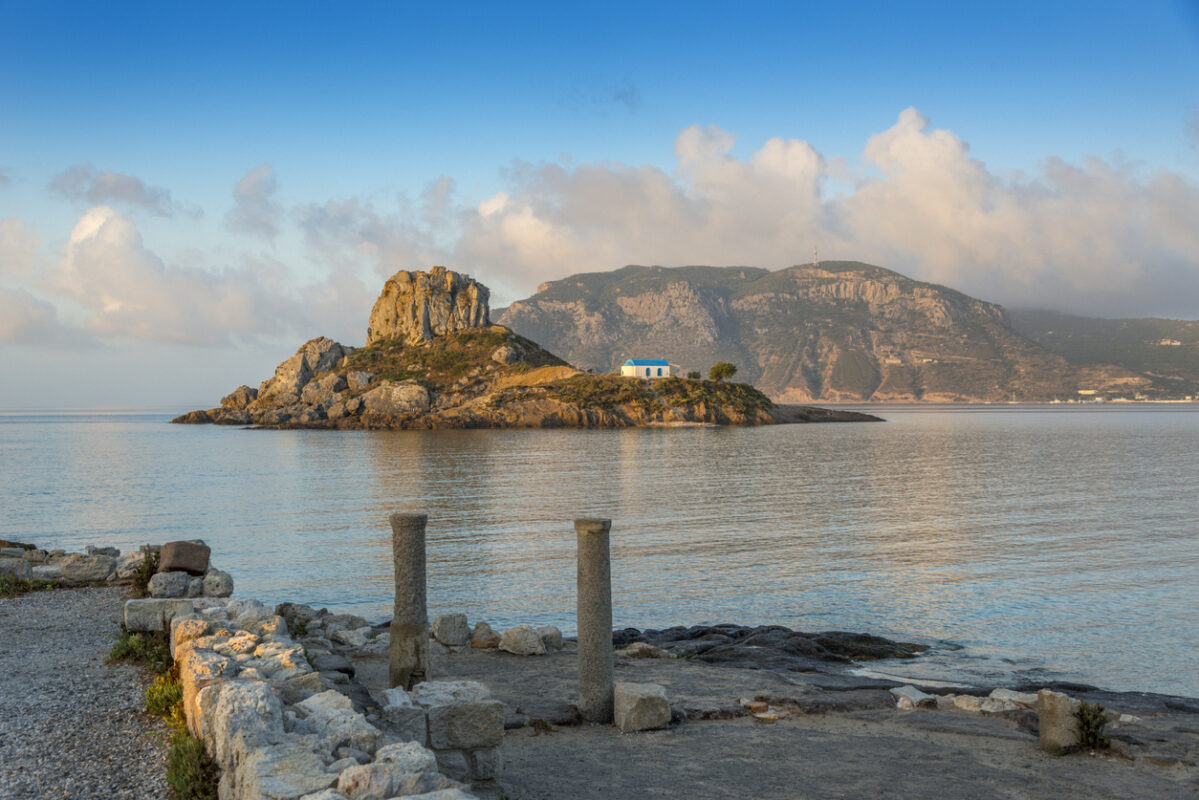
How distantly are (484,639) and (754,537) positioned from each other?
1872 centimetres

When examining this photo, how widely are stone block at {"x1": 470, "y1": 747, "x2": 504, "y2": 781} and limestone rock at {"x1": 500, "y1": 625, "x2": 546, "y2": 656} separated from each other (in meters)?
7.04

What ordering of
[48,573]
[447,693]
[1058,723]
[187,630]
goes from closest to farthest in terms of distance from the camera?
[447,693], [1058,723], [187,630], [48,573]

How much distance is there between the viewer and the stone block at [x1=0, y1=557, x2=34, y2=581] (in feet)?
61.6

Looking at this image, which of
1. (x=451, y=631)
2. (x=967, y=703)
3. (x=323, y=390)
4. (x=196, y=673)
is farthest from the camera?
(x=323, y=390)

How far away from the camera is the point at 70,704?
33.8 ft

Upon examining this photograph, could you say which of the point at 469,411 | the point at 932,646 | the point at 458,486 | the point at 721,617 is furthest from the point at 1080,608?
the point at 469,411

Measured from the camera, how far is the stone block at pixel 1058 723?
11203mm

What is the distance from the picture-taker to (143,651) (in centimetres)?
1241

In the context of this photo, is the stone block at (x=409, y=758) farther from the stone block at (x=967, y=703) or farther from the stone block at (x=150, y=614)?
the stone block at (x=967, y=703)

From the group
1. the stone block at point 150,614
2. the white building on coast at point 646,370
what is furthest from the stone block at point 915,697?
the white building on coast at point 646,370

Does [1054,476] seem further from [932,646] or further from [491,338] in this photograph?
[491,338]

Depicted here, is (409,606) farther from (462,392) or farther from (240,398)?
(240,398)

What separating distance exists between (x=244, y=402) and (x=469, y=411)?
6829 centimetres

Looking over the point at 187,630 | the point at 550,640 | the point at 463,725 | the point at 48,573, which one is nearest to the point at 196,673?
the point at 187,630
